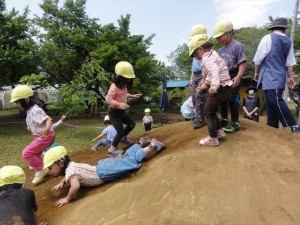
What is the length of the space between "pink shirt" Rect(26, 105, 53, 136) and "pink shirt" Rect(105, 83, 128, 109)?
Answer: 101cm

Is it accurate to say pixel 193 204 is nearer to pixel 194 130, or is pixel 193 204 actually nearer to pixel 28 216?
pixel 28 216

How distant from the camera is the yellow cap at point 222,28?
434cm

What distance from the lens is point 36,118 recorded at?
4914 millimetres

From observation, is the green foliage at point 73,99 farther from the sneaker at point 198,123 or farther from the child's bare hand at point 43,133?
the sneaker at point 198,123

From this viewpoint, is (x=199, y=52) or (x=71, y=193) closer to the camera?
(x=71, y=193)

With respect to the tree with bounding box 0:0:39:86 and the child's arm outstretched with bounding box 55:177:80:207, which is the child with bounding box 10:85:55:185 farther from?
the tree with bounding box 0:0:39:86

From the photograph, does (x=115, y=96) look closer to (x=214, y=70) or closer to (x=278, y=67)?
(x=214, y=70)

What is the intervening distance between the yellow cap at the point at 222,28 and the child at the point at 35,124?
2790 mm

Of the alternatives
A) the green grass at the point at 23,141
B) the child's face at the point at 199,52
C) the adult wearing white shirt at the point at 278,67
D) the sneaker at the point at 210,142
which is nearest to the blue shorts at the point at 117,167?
the sneaker at the point at 210,142

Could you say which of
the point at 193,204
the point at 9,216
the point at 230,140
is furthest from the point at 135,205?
the point at 230,140

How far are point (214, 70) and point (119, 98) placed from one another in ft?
6.38

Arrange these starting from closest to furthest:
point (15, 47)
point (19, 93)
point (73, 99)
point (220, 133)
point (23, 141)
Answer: point (220, 133) < point (19, 93) < point (23, 141) < point (73, 99) < point (15, 47)

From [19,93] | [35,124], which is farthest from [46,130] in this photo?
[19,93]

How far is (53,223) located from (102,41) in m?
16.9
